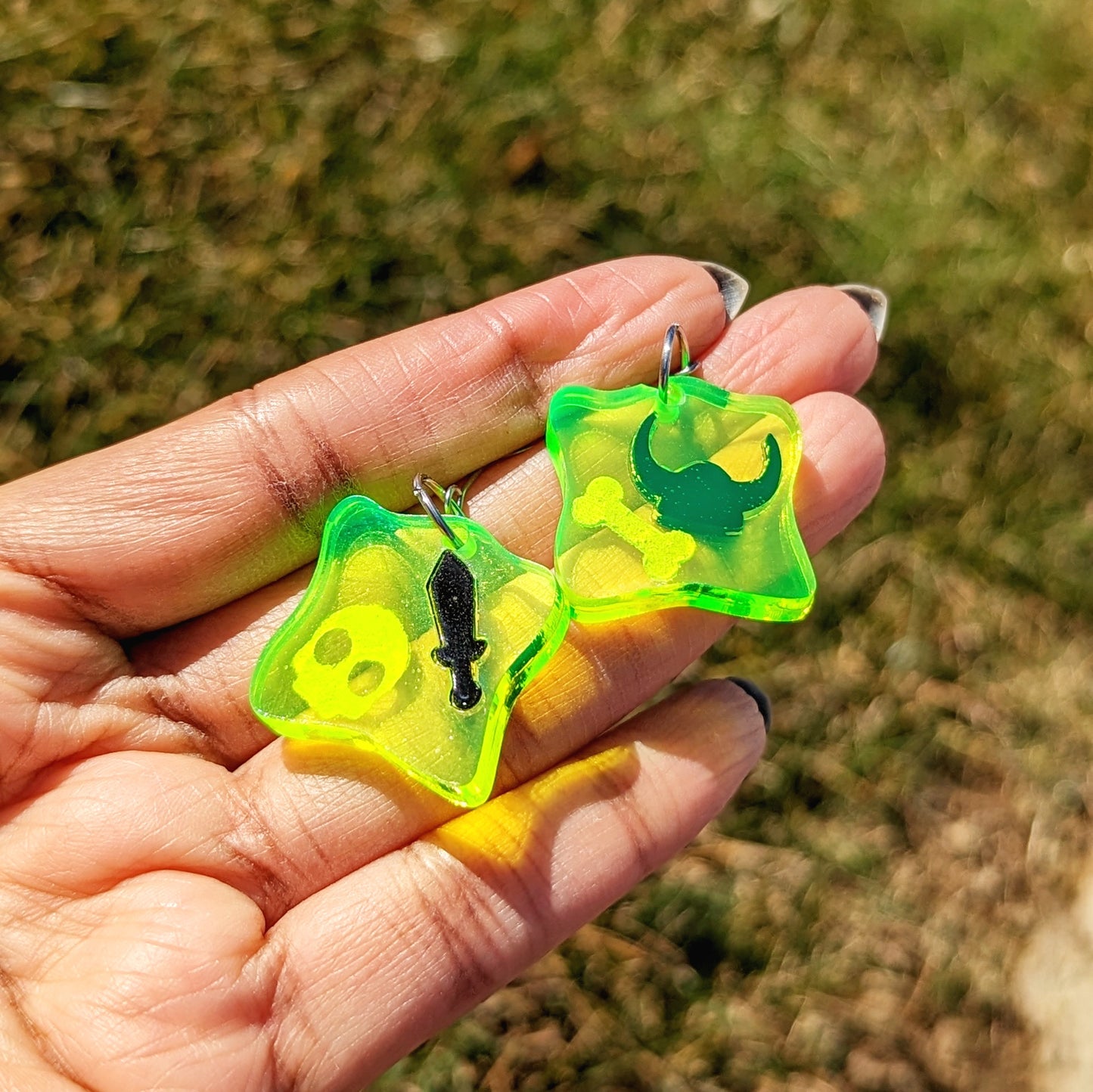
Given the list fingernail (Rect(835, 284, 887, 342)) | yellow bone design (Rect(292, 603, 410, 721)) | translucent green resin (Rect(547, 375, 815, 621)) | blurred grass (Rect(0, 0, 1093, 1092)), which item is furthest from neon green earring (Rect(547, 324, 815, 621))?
blurred grass (Rect(0, 0, 1093, 1092))

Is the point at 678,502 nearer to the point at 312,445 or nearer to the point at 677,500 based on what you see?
the point at 677,500

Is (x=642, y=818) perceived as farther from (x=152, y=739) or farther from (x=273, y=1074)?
(x=152, y=739)

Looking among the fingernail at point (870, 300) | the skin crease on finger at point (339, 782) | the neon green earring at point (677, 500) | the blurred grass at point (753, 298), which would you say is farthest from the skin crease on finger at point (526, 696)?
the blurred grass at point (753, 298)

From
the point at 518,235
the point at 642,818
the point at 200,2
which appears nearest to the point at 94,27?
the point at 200,2

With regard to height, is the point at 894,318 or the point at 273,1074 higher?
the point at 894,318

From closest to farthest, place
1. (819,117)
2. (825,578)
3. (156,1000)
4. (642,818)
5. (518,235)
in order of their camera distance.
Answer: (156,1000) < (642,818) < (825,578) < (518,235) < (819,117)

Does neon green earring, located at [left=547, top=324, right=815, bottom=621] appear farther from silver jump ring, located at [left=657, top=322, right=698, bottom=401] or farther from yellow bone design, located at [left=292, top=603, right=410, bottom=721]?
yellow bone design, located at [left=292, top=603, right=410, bottom=721]
